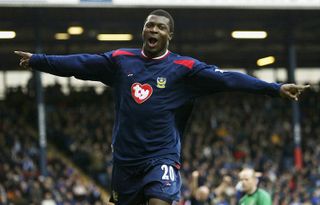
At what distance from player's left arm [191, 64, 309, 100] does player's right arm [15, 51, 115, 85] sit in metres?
0.70


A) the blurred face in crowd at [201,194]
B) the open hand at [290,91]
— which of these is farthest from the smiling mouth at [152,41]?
the blurred face in crowd at [201,194]

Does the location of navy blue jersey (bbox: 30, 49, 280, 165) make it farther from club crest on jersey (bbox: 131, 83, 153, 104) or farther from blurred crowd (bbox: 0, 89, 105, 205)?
blurred crowd (bbox: 0, 89, 105, 205)

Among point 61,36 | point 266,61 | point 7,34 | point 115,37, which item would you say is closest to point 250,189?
point 7,34

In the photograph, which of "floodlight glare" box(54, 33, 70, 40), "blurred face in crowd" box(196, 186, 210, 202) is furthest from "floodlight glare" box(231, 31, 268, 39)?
"blurred face in crowd" box(196, 186, 210, 202)

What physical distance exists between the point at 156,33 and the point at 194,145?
20773 millimetres

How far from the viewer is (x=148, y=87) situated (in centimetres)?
588

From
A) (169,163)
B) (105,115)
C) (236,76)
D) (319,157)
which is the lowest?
(319,157)

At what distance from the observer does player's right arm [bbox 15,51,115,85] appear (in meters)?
6.02

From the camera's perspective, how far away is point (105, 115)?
27031 mm

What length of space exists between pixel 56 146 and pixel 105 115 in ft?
7.02

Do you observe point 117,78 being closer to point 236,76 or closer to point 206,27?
point 236,76

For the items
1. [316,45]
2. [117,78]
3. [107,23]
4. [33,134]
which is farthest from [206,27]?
[117,78]

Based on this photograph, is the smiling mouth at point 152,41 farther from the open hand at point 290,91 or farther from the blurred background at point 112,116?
the blurred background at point 112,116

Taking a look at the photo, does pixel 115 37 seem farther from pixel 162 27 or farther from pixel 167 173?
pixel 167 173
